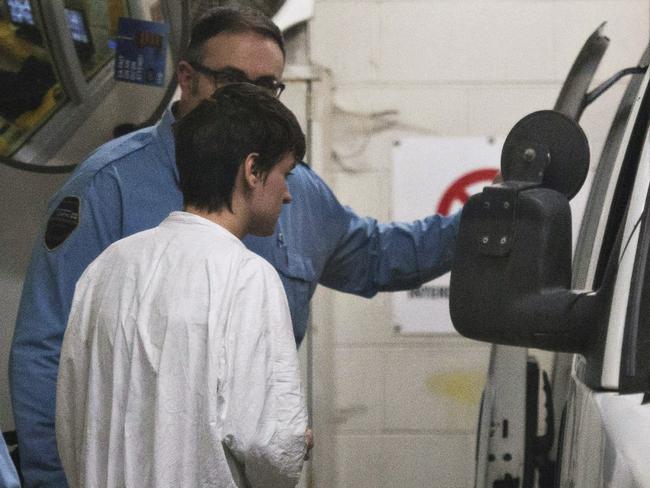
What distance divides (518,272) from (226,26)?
119 cm

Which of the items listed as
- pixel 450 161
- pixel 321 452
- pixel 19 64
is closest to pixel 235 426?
pixel 19 64

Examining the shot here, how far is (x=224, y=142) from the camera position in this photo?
6.76 ft

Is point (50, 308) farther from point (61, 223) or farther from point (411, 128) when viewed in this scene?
point (411, 128)

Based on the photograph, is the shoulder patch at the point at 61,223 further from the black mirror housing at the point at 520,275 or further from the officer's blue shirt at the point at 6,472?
the black mirror housing at the point at 520,275

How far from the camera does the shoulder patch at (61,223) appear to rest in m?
2.44

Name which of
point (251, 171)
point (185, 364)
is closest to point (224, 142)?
point (251, 171)

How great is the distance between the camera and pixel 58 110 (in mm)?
3213

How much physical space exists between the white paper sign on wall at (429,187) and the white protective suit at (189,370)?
2301 mm

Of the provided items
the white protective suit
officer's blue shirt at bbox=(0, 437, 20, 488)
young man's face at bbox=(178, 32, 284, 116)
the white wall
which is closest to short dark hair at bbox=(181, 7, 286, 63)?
young man's face at bbox=(178, 32, 284, 116)

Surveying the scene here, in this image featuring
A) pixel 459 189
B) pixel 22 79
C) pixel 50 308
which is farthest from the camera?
pixel 459 189

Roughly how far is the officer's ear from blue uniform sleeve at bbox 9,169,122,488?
50cm

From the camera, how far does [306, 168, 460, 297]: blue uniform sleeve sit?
2914 mm

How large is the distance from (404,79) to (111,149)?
1.85 metres

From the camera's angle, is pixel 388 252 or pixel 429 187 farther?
pixel 429 187
